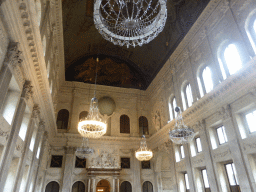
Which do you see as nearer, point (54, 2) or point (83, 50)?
point (54, 2)

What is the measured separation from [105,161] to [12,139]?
944 centimetres

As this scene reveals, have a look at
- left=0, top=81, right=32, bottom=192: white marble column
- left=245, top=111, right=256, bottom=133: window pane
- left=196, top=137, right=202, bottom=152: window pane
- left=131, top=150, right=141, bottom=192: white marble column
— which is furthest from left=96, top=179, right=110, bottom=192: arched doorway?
left=245, top=111, right=256, bottom=133: window pane

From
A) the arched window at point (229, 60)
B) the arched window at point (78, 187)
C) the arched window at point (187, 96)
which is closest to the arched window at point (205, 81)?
the arched window at point (229, 60)

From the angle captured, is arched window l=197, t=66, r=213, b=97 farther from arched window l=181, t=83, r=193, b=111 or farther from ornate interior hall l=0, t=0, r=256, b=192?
arched window l=181, t=83, r=193, b=111

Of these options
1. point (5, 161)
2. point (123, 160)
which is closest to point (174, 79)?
point (123, 160)

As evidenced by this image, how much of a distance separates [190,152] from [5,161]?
8.49m

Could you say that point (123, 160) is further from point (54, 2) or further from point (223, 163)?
point (54, 2)

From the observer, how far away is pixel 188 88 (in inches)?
447

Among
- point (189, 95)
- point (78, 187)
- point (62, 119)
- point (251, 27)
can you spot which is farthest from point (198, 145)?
point (62, 119)

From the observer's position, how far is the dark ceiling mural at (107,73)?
16609mm

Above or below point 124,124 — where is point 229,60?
below

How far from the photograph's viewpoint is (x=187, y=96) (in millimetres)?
11297

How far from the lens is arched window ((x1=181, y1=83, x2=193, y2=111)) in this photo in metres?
11.0

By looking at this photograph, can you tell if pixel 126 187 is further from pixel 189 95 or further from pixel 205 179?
pixel 189 95
